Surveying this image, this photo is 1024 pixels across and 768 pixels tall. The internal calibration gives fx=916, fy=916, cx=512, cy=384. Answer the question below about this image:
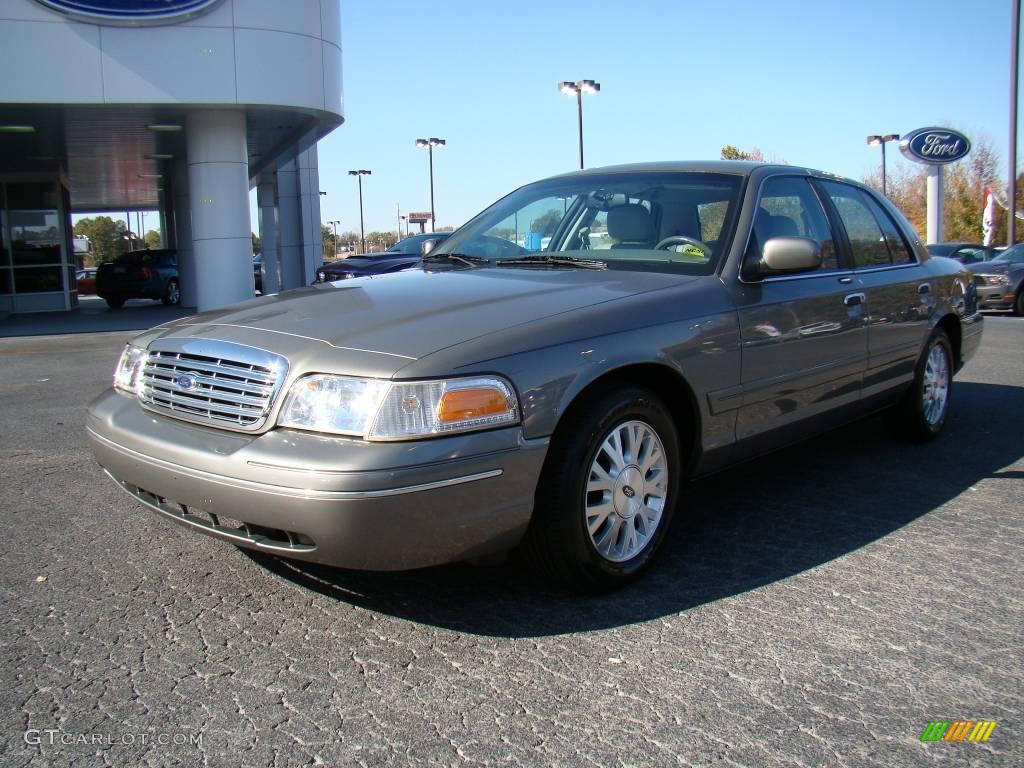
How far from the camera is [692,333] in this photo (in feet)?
11.9

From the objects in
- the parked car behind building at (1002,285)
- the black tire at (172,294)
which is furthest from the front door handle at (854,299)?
the black tire at (172,294)

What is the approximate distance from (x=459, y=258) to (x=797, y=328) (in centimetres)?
168

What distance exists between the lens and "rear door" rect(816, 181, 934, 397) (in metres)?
4.87

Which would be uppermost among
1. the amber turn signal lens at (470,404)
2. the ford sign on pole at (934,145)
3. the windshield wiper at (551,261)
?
the ford sign on pole at (934,145)

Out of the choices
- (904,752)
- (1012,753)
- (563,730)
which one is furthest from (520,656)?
(1012,753)

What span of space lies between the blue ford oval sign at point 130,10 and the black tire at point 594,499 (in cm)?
1333

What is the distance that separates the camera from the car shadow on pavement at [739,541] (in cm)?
326

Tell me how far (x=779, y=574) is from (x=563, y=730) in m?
1.44

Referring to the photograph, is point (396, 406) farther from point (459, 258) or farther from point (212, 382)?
point (459, 258)

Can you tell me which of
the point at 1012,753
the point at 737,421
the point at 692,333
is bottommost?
the point at 1012,753

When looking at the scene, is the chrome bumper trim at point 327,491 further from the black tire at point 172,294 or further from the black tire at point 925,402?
the black tire at point 172,294

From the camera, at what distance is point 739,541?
3.98m

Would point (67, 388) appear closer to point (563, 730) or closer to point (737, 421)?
point (737, 421)

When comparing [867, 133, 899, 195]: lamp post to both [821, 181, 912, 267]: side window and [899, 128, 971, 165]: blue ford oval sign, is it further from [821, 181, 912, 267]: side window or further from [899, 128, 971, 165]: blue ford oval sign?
[821, 181, 912, 267]: side window
